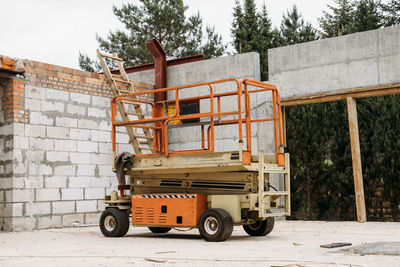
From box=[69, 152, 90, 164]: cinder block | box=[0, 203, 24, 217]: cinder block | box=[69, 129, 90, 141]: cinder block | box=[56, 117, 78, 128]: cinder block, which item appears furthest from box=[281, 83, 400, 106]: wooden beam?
box=[0, 203, 24, 217]: cinder block

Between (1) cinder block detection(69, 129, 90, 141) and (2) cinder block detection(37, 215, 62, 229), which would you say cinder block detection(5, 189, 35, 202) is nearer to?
(2) cinder block detection(37, 215, 62, 229)

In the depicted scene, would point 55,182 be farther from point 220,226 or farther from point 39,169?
point 220,226

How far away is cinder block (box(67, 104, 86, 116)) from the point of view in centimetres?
1387

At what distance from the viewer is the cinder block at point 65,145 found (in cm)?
1344

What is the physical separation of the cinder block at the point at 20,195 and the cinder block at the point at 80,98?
2601 mm

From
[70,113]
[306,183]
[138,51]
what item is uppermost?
[138,51]

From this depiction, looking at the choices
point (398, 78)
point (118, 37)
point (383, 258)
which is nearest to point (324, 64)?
point (398, 78)

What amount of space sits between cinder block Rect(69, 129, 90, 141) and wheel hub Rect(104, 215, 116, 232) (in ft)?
11.1

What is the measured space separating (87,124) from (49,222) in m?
2.68

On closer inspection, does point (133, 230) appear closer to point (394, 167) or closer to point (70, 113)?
point (70, 113)

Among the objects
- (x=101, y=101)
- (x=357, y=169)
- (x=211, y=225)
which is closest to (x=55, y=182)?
(x=101, y=101)

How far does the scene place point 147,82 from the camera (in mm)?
17375

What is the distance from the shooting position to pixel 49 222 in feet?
42.6

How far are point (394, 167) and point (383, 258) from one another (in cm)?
937
